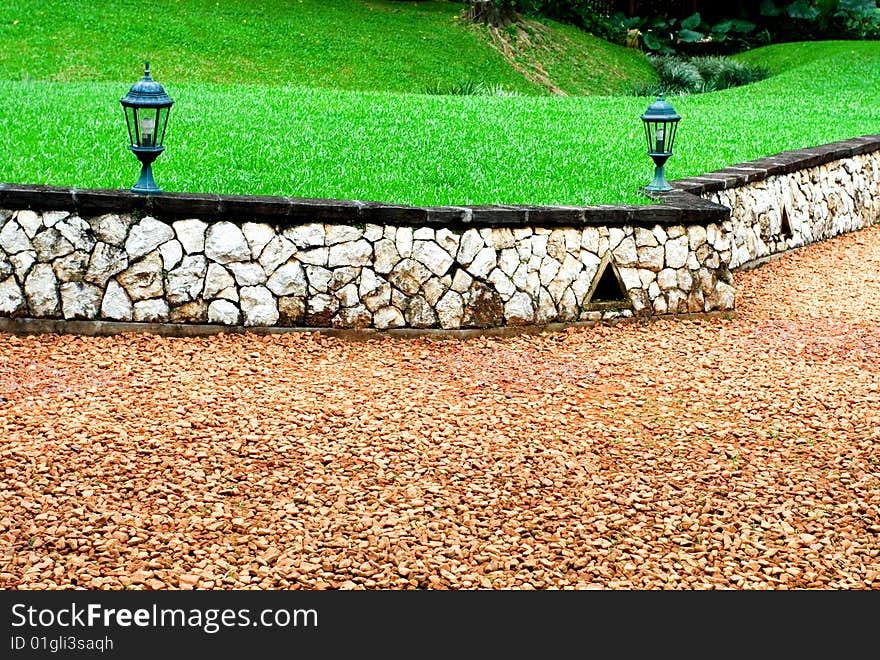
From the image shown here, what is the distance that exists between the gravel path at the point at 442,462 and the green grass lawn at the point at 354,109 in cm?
169

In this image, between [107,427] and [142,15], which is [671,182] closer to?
[107,427]

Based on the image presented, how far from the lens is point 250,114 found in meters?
11.5

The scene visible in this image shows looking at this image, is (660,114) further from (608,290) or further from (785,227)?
(785,227)

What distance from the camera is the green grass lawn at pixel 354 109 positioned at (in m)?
8.61

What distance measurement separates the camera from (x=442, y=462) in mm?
5281

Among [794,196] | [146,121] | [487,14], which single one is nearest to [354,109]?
[794,196]

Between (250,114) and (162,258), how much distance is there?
494 cm

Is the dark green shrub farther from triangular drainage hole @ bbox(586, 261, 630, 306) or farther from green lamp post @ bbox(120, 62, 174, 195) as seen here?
green lamp post @ bbox(120, 62, 174, 195)

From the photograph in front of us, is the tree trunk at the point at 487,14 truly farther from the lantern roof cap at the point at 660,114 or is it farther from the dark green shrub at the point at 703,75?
the lantern roof cap at the point at 660,114

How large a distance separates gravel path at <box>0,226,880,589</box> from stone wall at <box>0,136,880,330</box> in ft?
0.73

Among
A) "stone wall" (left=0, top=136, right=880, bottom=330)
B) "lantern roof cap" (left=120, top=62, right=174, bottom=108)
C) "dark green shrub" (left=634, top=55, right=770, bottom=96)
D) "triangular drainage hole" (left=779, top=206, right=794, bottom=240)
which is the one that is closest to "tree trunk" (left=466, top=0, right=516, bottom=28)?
"dark green shrub" (left=634, top=55, right=770, bottom=96)

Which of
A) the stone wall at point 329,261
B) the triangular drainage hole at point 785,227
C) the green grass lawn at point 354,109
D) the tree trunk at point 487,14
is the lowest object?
the triangular drainage hole at point 785,227

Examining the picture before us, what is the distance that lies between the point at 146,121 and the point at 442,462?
10.1 feet

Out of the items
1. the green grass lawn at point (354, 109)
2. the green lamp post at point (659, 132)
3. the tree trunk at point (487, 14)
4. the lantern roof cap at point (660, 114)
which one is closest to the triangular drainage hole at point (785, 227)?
the green grass lawn at point (354, 109)
